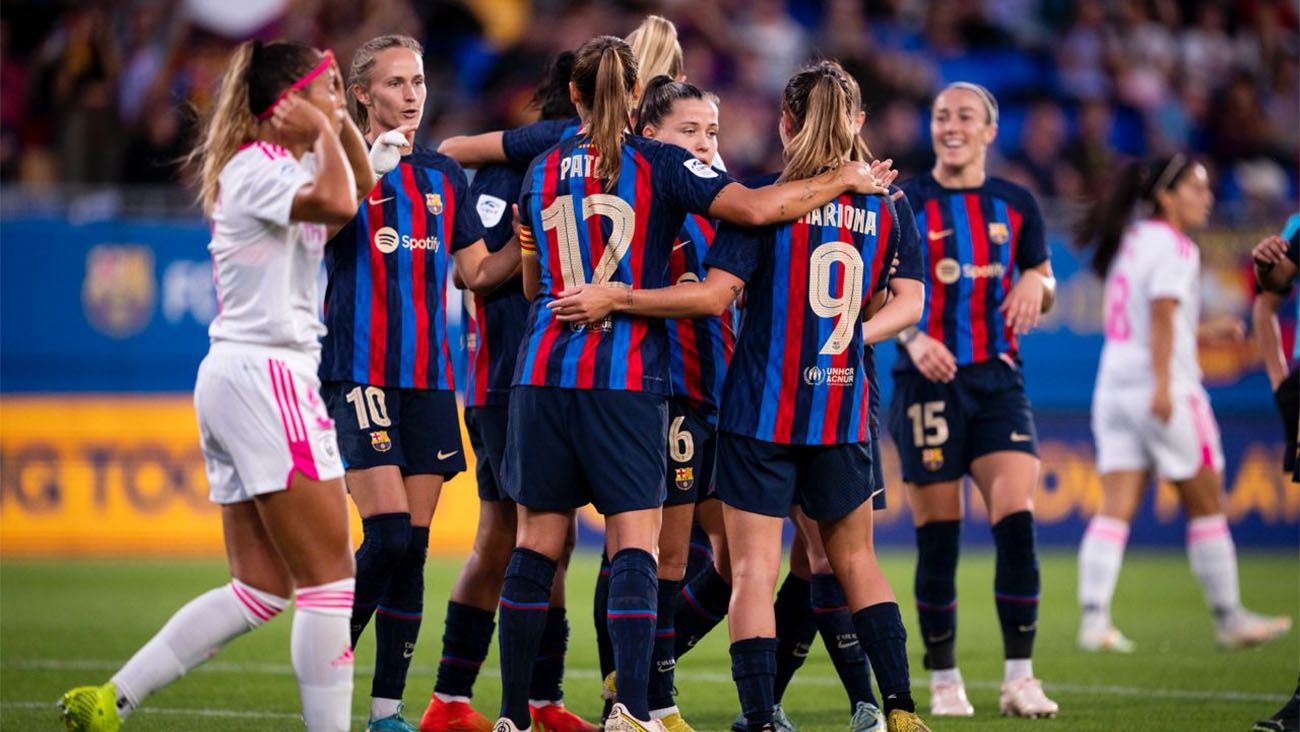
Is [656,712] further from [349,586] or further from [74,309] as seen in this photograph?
[74,309]

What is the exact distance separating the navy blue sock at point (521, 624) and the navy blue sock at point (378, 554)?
573 millimetres

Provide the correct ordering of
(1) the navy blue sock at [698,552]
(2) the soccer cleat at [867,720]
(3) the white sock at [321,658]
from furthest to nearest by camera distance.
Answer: (1) the navy blue sock at [698,552] < (2) the soccer cleat at [867,720] < (3) the white sock at [321,658]

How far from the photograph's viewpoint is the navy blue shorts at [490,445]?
Result: 6262 millimetres

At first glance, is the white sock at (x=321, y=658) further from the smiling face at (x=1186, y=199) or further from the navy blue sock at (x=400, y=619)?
the smiling face at (x=1186, y=199)

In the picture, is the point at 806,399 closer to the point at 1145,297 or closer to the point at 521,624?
the point at 521,624

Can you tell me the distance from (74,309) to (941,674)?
9169mm

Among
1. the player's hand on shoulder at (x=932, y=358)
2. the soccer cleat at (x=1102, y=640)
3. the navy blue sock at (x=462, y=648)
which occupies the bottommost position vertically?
the soccer cleat at (x=1102, y=640)

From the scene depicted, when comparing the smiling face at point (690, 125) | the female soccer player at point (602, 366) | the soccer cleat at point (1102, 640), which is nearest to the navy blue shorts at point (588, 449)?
the female soccer player at point (602, 366)

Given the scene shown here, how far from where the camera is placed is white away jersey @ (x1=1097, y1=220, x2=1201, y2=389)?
953 centimetres

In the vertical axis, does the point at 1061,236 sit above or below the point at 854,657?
above

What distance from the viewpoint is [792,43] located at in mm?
17906

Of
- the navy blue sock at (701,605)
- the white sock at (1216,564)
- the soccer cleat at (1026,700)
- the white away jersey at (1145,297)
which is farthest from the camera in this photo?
the white away jersey at (1145,297)

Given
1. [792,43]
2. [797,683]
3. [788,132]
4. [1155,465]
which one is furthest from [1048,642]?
[792,43]

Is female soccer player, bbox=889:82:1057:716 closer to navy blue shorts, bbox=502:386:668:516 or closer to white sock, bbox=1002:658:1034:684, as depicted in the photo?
white sock, bbox=1002:658:1034:684
